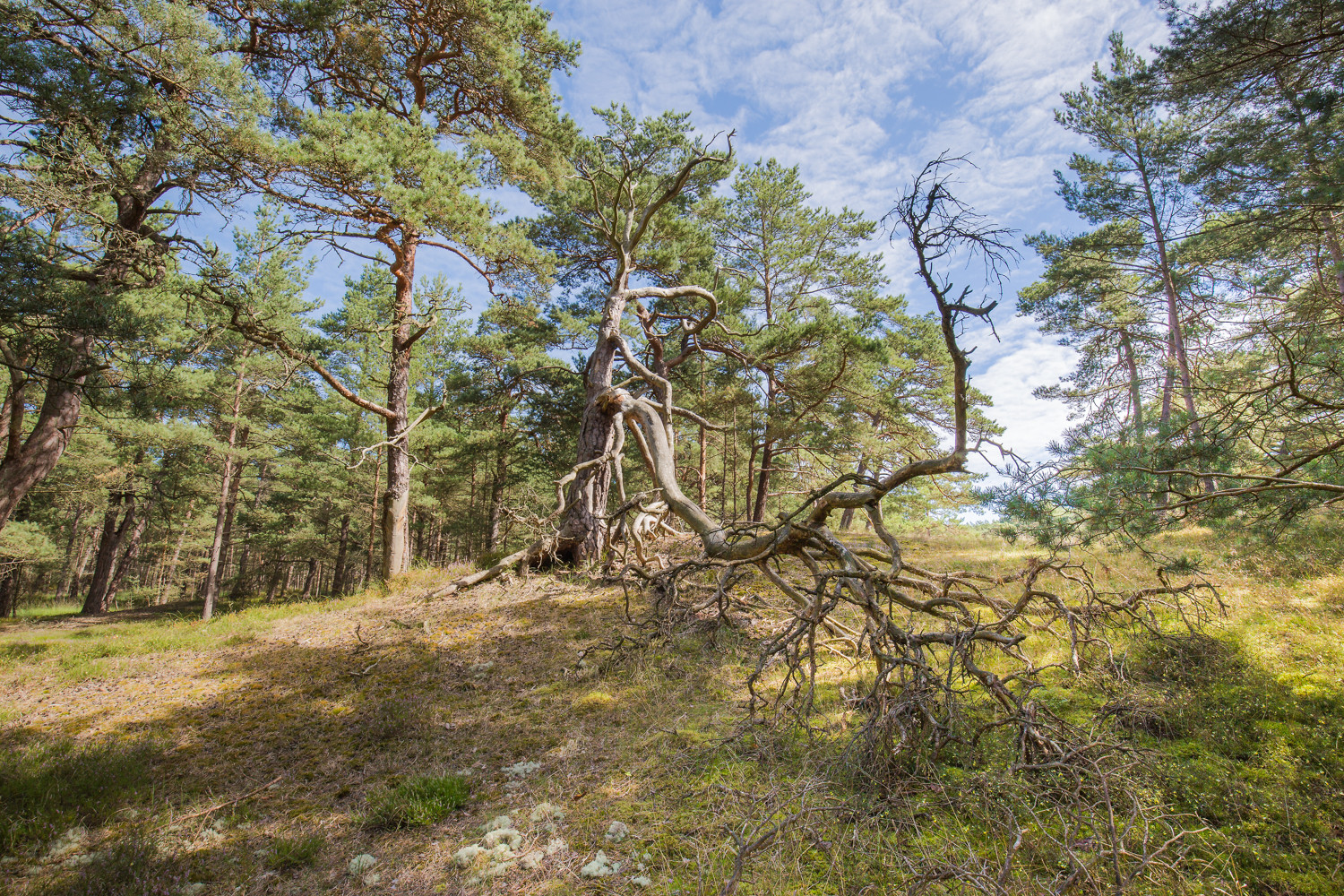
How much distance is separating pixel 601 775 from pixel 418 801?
1.30 metres

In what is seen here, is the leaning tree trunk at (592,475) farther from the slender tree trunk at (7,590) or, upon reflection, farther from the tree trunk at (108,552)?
the slender tree trunk at (7,590)

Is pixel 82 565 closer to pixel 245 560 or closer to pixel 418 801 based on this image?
pixel 245 560

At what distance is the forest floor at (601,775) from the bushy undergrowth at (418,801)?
0.02 m

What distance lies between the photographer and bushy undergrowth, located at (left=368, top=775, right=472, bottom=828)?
356cm

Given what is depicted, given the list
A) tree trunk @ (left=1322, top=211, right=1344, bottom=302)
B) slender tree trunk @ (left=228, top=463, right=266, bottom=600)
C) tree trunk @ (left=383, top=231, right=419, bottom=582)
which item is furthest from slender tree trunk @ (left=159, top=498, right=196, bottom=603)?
tree trunk @ (left=1322, top=211, right=1344, bottom=302)

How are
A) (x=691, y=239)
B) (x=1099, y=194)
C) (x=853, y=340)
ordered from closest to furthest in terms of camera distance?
(x=853, y=340), (x=691, y=239), (x=1099, y=194)

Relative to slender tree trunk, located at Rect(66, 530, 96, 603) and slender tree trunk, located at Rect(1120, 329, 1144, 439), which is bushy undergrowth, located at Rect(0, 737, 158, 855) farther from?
slender tree trunk, located at Rect(66, 530, 96, 603)

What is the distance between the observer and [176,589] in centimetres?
→ 3747

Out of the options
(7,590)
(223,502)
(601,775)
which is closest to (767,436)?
(601,775)

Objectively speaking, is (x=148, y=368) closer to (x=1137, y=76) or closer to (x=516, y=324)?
(x=516, y=324)

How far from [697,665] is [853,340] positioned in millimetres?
6703

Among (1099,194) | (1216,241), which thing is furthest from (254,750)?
(1099,194)

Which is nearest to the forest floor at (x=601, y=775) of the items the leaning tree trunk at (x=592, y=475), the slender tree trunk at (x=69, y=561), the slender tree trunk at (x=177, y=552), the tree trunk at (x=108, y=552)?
the leaning tree trunk at (x=592, y=475)

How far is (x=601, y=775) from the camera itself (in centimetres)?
394
